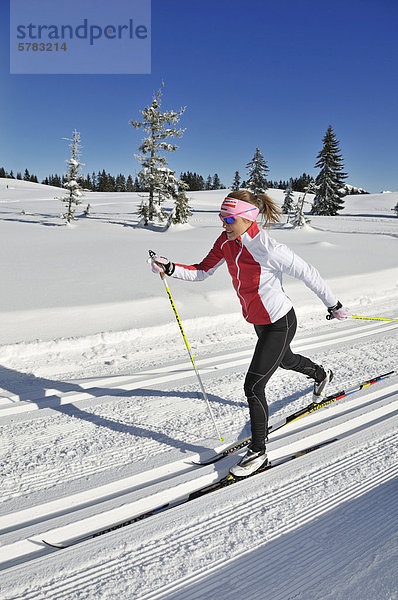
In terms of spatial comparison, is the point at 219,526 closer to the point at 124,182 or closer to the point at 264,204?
the point at 264,204

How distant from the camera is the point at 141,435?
11.6 ft

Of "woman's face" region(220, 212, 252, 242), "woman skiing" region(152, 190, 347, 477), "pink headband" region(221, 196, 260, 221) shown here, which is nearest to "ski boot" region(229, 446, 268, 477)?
"woman skiing" region(152, 190, 347, 477)

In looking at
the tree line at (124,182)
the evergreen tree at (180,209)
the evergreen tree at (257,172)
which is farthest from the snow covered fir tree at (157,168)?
the tree line at (124,182)

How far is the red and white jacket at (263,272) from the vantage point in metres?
2.96

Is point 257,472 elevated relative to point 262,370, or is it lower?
lower

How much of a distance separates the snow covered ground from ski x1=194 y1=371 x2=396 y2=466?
7 cm

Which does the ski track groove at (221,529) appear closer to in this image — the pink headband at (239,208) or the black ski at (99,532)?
the black ski at (99,532)

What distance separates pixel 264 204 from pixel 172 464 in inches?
88.3

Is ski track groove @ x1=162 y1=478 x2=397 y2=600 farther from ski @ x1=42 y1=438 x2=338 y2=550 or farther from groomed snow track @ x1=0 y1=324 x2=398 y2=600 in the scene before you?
ski @ x1=42 y1=438 x2=338 y2=550

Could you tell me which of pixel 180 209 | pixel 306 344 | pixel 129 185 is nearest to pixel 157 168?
pixel 180 209

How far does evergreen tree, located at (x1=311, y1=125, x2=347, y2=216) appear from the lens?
45031mm

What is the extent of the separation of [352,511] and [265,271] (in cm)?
179

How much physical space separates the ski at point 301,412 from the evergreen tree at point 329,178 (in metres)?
44.0

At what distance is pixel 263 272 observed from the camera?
3.03 m
